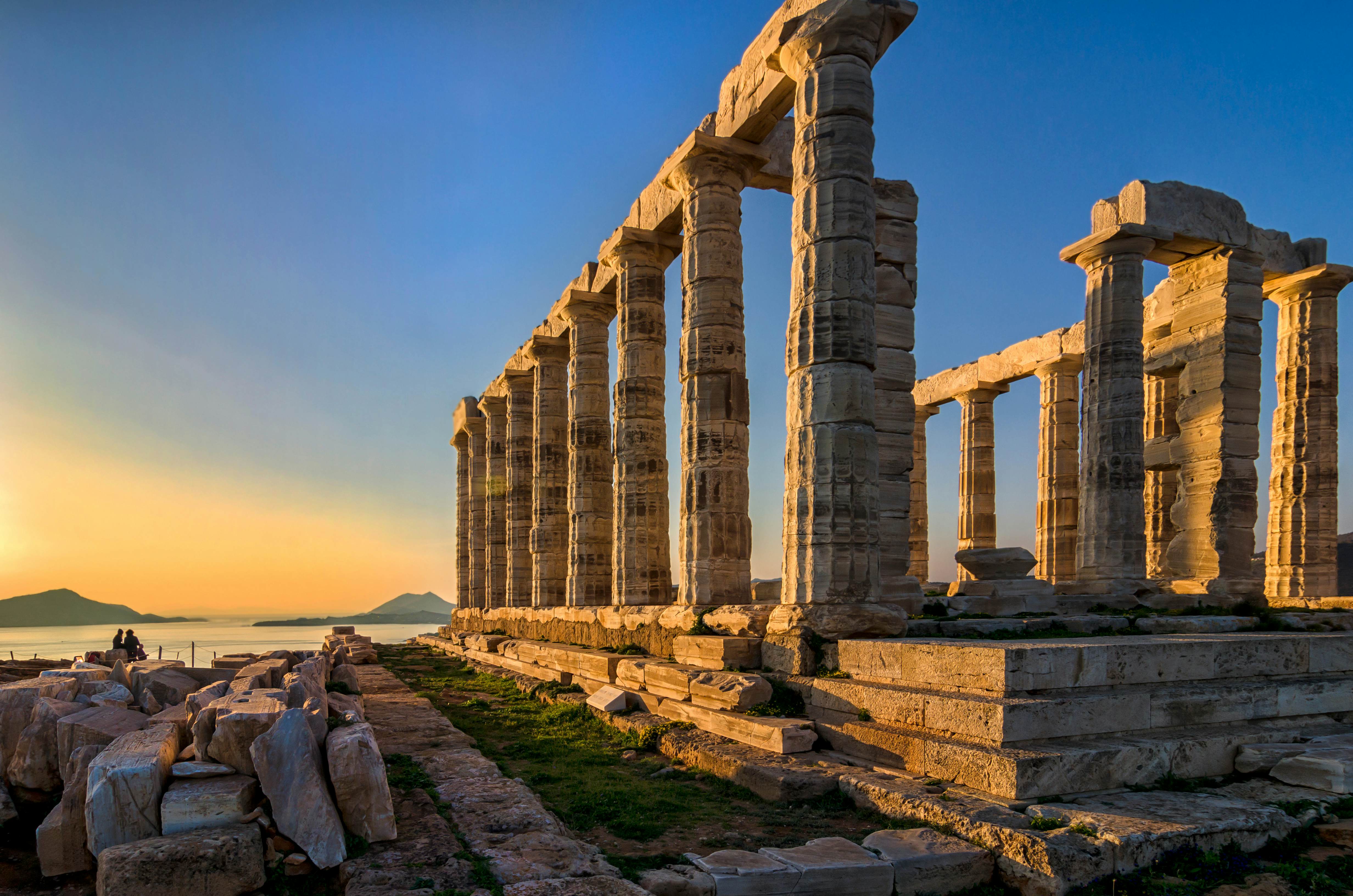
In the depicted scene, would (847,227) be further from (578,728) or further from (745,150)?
(578,728)

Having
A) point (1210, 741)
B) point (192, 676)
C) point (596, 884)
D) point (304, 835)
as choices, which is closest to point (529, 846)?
point (596, 884)

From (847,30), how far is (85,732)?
11917mm

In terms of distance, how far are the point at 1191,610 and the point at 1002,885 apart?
38.0ft

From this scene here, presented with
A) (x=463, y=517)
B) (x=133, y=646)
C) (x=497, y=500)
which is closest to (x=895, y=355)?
(x=497, y=500)

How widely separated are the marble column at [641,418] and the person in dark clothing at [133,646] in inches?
564

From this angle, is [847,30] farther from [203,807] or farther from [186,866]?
[186,866]

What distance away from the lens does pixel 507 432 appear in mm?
29734

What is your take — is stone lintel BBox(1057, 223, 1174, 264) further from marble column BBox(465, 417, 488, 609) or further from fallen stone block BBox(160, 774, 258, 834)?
marble column BBox(465, 417, 488, 609)

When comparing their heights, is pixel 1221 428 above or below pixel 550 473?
above

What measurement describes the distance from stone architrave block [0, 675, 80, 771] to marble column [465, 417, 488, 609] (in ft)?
80.3

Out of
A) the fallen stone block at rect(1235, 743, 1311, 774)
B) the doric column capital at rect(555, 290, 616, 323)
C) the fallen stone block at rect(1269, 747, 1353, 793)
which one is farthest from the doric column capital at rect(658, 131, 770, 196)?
the fallen stone block at rect(1269, 747, 1353, 793)

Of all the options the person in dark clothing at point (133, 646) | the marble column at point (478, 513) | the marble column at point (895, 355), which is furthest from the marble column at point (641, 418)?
the marble column at point (478, 513)

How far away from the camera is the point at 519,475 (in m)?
29.0

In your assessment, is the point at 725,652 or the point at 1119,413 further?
the point at 1119,413
